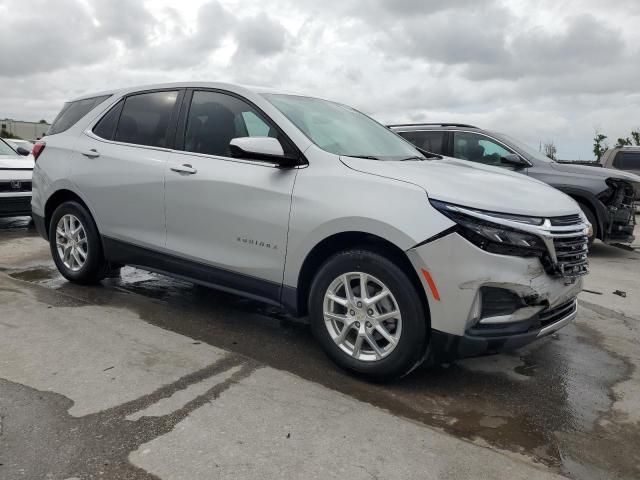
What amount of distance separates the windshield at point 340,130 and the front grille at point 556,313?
1410 millimetres

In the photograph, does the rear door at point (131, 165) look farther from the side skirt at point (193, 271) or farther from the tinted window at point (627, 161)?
the tinted window at point (627, 161)

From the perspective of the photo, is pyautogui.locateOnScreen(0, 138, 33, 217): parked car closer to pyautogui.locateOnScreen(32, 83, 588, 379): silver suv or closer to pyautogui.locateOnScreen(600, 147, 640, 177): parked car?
pyautogui.locateOnScreen(32, 83, 588, 379): silver suv

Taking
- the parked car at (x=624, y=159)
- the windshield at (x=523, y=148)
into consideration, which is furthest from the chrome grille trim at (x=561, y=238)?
the parked car at (x=624, y=159)

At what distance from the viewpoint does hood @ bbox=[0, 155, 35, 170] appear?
866cm

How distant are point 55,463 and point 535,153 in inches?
308

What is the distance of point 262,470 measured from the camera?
97.6 inches

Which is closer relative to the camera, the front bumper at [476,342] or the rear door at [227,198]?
the front bumper at [476,342]

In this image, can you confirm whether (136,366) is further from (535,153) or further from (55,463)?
(535,153)

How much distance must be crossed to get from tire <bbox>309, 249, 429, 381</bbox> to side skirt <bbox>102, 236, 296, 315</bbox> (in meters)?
0.36

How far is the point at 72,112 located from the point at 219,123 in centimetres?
198

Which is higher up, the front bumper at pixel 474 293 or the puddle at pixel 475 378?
the front bumper at pixel 474 293

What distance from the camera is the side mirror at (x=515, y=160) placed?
816 cm

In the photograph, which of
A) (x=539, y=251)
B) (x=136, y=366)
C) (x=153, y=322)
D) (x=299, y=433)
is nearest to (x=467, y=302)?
(x=539, y=251)

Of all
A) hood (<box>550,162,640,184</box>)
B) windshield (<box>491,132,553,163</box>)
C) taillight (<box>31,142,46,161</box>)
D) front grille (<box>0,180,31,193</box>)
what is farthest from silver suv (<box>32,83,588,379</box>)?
hood (<box>550,162,640,184</box>)
